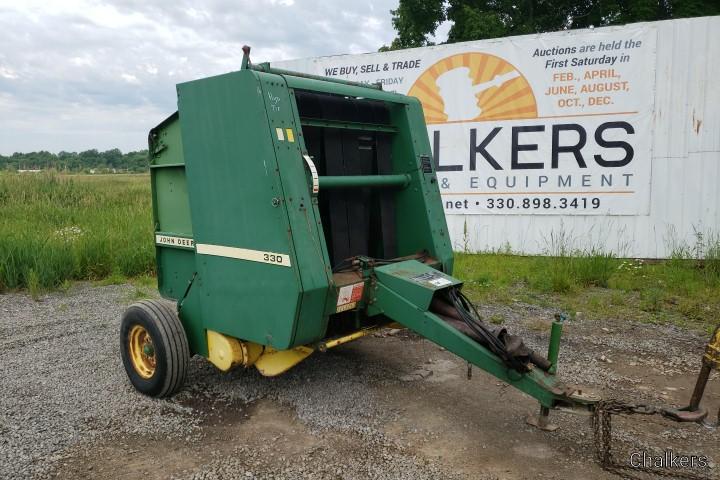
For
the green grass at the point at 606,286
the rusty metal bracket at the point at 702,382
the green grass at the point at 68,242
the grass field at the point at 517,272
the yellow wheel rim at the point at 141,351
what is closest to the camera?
the rusty metal bracket at the point at 702,382

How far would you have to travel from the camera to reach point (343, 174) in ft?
13.4

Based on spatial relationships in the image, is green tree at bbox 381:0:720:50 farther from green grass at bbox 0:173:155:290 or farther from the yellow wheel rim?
the yellow wheel rim

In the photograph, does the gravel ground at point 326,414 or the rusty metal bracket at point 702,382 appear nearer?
the rusty metal bracket at point 702,382

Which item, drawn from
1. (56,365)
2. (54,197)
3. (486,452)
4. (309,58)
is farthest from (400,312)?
(54,197)

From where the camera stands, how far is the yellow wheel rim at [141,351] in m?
4.09

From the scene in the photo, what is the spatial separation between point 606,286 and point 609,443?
15.0ft

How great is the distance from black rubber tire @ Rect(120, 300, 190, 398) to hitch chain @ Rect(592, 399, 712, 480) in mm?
2604

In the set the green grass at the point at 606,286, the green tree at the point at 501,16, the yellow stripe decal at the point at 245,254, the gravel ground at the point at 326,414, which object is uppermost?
the green tree at the point at 501,16

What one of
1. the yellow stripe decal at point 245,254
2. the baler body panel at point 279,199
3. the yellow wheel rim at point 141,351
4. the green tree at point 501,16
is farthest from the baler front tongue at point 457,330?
the green tree at point 501,16

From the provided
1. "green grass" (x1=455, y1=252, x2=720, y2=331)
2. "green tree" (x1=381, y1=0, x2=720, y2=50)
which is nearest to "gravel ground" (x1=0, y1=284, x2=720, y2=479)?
"green grass" (x1=455, y1=252, x2=720, y2=331)

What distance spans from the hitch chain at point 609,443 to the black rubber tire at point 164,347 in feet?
8.54

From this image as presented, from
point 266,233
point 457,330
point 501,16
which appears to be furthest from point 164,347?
point 501,16

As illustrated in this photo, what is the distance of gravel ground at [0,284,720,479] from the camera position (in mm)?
3133

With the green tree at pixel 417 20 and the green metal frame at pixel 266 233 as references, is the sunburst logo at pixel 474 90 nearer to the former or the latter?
the green metal frame at pixel 266 233
